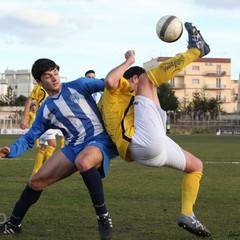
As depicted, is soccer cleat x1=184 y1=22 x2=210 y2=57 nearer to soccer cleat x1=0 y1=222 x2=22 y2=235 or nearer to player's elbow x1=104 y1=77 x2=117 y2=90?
player's elbow x1=104 y1=77 x2=117 y2=90

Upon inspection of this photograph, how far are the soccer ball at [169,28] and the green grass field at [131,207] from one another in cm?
224

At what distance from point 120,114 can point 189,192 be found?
47.3 inches

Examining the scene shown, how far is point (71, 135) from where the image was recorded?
278 inches

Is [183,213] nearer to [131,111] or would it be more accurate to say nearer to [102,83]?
[131,111]

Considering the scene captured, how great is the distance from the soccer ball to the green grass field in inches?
88.4

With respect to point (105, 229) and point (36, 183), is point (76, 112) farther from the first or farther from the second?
point (105, 229)

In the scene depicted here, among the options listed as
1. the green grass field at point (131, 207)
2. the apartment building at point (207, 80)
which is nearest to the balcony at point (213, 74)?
the apartment building at point (207, 80)

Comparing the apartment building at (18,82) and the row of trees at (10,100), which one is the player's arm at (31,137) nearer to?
the row of trees at (10,100)

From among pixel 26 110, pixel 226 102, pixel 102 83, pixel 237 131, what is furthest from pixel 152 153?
pixel 226 102

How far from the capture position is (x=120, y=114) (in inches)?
266

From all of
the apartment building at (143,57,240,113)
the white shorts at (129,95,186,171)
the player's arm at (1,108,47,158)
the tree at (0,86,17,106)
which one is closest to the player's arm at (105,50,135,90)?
the white shorts at (129,95,186,171)

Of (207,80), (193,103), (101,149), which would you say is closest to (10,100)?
(207,80)

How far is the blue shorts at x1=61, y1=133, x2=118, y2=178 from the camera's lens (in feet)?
22.5

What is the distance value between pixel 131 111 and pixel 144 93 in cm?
27
